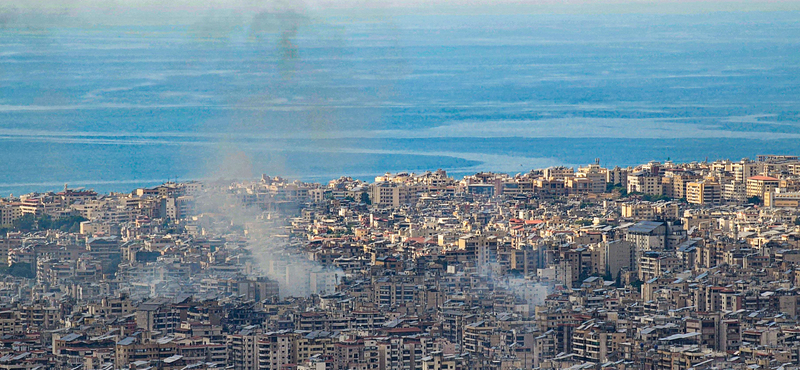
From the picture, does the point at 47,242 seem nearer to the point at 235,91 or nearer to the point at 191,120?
the point at 235,91

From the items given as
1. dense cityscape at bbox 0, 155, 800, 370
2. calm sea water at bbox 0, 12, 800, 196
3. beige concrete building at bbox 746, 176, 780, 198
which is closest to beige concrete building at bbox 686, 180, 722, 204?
dense cityscape at bbox 0, 155, 800, 370

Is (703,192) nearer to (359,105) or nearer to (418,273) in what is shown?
(418,273)

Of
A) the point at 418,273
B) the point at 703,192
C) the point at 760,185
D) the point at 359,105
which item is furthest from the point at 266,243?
the point at 359,105

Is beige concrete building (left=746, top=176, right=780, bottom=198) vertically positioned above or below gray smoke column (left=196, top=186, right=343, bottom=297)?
above

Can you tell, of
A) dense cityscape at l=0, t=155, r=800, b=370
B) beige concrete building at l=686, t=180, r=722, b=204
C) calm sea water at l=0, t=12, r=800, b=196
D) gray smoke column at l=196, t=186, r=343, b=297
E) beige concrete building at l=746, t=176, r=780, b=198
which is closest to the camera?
dense cityscape at l=0, t=155, r=800, b=370

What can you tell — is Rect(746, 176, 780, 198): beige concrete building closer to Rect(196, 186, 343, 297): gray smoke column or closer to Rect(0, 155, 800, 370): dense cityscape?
Rect(0, 155, 800, 370): dense cityscape

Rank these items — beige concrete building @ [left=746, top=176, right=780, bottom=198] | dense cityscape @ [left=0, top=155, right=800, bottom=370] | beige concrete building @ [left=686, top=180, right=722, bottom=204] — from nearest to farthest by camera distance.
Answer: dense cityscape @ [left=0, top=155, right=800, bottom=370] → beige concrete building @ [left=746, top=176, right=780, bottom=198] → beige concrete building @ [left=686, top=180, right=722, bottom=204]

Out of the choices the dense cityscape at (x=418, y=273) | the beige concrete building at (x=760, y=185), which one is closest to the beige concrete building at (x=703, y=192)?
the dense cityscape at (x=418, y=273)
